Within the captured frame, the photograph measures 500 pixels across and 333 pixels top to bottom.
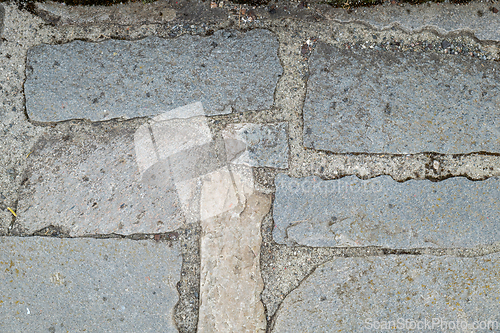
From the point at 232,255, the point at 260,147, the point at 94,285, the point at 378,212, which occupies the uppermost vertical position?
the point at 260,147

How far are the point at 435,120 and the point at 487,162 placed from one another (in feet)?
1.08

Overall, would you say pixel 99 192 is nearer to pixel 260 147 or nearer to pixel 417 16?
pixel 260 147

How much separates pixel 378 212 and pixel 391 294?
40 cm

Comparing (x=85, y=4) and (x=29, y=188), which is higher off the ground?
(x=85, y=4)

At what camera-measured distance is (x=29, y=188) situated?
5.19 ft

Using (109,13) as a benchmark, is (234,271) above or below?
below

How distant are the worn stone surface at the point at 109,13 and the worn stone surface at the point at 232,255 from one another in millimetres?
841

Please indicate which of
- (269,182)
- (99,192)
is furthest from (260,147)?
(99,192)

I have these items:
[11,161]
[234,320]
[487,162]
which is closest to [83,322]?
Answer: [234,320]

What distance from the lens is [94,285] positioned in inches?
61.7

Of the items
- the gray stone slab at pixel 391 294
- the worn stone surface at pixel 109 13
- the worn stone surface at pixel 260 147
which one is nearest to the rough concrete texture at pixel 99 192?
the worn stone surface at pixel 260 147

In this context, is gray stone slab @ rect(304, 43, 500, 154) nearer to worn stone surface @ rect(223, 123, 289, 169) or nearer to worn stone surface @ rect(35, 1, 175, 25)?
worn stone surface @ rect(223, 123, 289, 169)

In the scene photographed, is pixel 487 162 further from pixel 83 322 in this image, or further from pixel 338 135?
pixel 83 322

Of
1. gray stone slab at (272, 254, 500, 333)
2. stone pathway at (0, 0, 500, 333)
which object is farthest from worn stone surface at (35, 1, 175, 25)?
gray stone slab at (272, 254, 500, 333)
